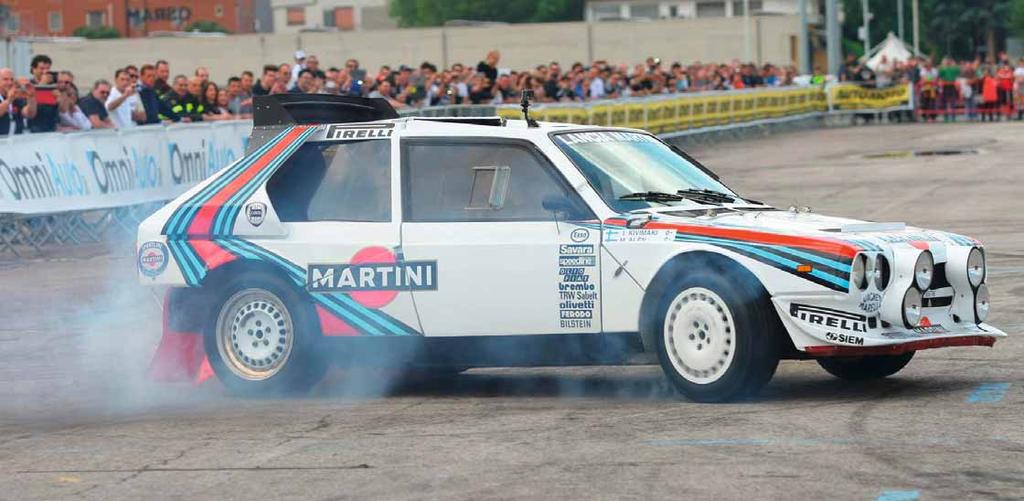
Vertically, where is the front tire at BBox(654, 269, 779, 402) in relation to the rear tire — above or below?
above

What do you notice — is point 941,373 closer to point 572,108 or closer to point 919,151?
point 572,108

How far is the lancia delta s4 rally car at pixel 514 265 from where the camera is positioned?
8758mm

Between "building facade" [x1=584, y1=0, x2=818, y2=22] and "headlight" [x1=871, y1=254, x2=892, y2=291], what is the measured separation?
98.5 metres

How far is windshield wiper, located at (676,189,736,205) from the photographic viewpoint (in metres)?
9.67

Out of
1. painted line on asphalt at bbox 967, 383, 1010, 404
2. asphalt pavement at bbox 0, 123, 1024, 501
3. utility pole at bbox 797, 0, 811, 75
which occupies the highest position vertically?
utility pole at bbox 797, 0, 811, 75

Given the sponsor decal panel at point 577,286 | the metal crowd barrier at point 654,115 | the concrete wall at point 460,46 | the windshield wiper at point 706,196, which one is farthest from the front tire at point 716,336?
the concrete wall at point 460,46

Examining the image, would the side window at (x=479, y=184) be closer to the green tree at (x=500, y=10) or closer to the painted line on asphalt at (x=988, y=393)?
the painted line on asphalt at (x=988, y=393)

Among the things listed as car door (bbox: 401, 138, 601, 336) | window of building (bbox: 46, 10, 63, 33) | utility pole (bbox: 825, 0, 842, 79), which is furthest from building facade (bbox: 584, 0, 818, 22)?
car door (bbox: 401, 138, 601, 336)

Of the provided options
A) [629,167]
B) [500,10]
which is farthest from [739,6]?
[629,167]

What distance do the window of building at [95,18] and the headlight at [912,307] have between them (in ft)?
379

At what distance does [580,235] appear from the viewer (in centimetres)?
921

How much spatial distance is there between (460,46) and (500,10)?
101 feet

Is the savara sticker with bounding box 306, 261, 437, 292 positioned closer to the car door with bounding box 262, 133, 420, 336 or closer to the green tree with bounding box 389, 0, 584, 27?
the car door with bounding box 262, 133, 420, 336

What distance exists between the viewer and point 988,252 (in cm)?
1650
